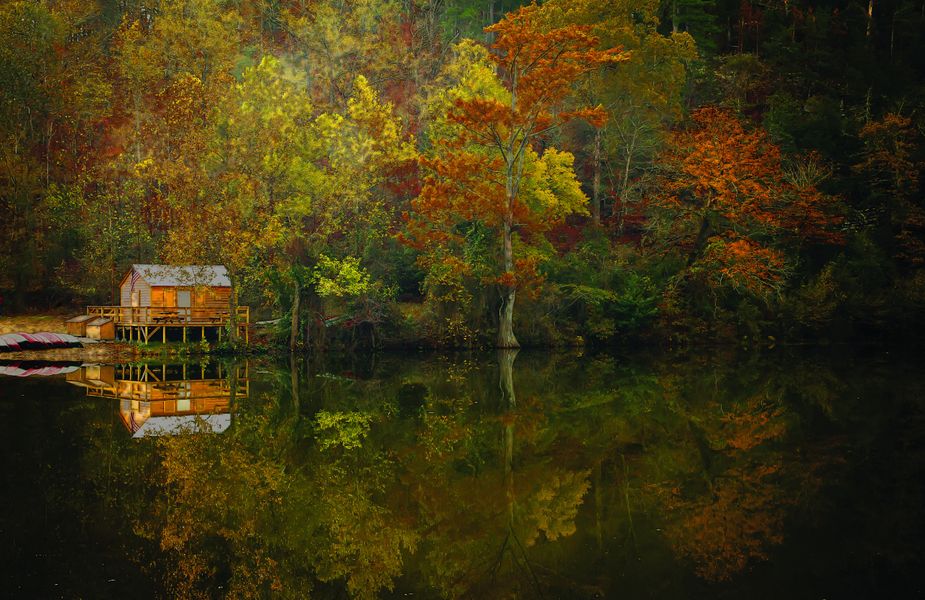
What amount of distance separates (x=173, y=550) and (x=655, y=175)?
41.4 meters

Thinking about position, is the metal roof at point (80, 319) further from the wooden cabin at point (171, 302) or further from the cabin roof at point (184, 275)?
the cabin roof at point (184, 275)

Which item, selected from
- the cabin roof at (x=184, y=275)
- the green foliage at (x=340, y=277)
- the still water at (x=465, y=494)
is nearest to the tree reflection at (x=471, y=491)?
the still water at (x=465, y=494)

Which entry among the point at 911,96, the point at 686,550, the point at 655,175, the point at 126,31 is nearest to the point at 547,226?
the point at 655,175

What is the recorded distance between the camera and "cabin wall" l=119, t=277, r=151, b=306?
132ft

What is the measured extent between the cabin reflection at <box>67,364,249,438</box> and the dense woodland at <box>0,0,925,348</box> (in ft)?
22.9

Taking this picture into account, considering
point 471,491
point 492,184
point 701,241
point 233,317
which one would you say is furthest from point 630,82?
point 471,491

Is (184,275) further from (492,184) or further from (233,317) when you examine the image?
(492,184)

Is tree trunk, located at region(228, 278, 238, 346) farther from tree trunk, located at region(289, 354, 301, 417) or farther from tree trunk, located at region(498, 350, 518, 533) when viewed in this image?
tree trunk, located at region(498, 350, 518, 533)

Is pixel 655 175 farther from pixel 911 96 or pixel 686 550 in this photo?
pixel 686 550

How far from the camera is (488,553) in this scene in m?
9.44

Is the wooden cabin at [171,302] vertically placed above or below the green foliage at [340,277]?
below

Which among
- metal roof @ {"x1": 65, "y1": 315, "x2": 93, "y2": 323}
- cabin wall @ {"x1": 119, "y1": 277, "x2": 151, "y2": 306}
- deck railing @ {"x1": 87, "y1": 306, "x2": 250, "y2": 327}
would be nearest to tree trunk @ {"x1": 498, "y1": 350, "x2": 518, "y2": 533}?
deck railing @ {"x1": 87, "y1": 306, "x2": 250, "y2": 327}

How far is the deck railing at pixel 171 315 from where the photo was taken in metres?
37.5

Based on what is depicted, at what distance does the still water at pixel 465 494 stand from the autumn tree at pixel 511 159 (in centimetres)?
1677
